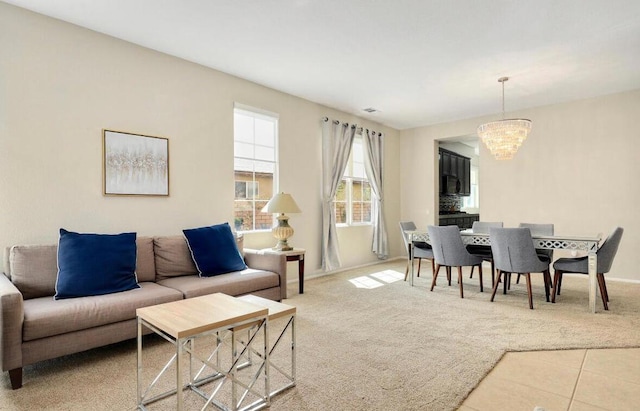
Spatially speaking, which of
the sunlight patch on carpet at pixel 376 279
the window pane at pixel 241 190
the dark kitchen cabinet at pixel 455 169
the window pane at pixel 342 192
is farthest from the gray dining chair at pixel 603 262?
the dark kitchen cabinet at pixel 455 169

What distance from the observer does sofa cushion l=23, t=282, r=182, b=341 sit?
2.30 metres

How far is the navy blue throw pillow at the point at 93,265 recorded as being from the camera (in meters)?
2.76

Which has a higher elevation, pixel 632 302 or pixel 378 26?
pixel 378 26

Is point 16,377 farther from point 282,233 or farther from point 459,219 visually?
point 459,219

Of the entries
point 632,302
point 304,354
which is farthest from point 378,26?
point 632,302

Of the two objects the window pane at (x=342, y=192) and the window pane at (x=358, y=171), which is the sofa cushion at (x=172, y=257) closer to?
the window pane at (x=342, y=192)

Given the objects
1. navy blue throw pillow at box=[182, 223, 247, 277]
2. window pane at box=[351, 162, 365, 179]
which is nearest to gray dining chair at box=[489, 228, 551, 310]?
navy blue throw pillow at box=[182, 223, 247, 277]

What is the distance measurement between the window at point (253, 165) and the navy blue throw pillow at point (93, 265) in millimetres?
1727

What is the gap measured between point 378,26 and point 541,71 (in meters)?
2.48

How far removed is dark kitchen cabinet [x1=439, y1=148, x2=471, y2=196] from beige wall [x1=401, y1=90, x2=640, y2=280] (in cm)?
132

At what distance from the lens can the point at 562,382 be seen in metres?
2.29

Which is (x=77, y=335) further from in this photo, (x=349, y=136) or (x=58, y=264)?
(x=349, y=136)

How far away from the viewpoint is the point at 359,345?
2.89m

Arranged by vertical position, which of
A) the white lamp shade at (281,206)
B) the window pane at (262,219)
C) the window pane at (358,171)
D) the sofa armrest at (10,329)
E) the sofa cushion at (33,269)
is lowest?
the sofa armrest at (10,329)
